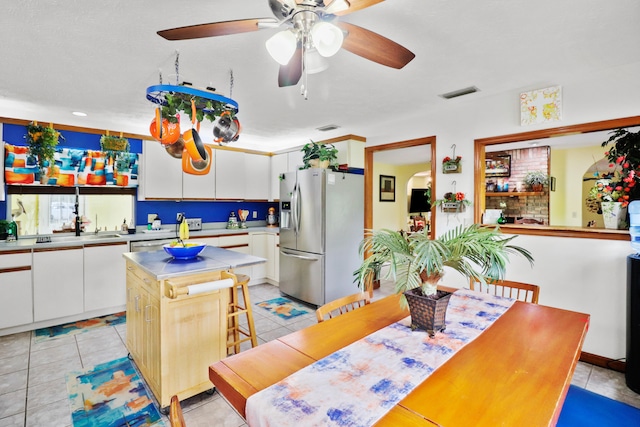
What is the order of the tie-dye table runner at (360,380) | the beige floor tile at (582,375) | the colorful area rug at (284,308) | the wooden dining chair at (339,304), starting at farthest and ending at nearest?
the colorful area rug at (284,308)
the beige floor tile at (582,375)
the wooden dining chair at (339,304)
the tie-dye table runner at (360,380)

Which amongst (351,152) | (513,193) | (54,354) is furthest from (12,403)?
(513,193)

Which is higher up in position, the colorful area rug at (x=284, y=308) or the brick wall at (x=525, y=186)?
the brick wall at (x=525, y=186)

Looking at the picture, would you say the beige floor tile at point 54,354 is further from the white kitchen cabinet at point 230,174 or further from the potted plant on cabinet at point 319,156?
the potted plant on cabinet at point 319,156

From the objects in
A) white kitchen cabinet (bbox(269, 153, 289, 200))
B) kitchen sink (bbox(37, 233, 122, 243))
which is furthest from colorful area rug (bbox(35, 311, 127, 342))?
white kitchen cabinet (bbox(269, 153, 289, 200))

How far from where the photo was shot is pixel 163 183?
171 inches

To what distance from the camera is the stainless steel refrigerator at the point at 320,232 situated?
3883 mm

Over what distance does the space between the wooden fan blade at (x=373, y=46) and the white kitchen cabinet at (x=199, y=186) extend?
3397mm

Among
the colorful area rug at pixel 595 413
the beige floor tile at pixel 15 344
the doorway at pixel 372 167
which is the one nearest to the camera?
the colorful area rug at pixel 595 413

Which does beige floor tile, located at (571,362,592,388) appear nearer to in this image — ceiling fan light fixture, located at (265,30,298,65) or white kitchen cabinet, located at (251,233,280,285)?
ceiling fan light fixture, located at (265,30,298,65)

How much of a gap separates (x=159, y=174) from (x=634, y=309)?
5.12m

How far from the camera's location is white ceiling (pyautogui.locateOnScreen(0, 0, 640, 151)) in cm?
177

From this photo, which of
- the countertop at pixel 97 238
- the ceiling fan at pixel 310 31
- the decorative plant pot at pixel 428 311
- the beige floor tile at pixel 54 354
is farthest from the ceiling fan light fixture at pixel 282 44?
the countertop at pixel 97 238

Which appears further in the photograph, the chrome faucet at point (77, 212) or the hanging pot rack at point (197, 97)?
the chrome faucet at point (77, 212)

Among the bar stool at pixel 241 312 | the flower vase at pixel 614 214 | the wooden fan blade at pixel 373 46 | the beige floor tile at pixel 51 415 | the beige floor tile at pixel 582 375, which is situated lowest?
the beige floor tile at pixel 51 415
